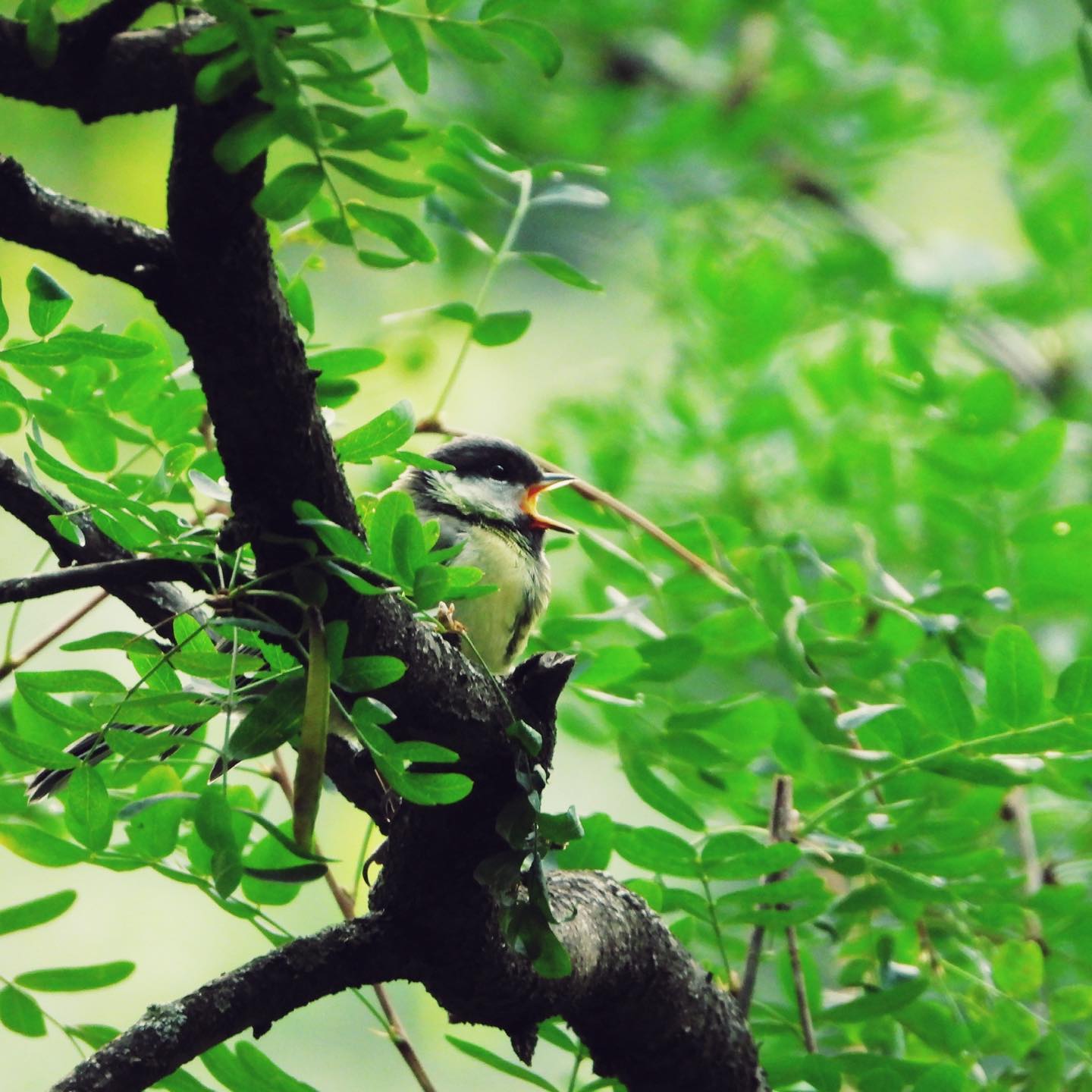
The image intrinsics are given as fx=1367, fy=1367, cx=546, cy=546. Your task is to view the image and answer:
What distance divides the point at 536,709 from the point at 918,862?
0.46 meters

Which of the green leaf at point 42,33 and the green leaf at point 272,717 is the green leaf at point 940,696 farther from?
the green leaf at point 42,33

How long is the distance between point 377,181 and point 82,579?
319 millimetres

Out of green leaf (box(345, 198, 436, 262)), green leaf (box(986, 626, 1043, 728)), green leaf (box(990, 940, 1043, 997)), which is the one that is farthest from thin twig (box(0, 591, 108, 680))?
green leaf (box(990, 940, 1043, 997))

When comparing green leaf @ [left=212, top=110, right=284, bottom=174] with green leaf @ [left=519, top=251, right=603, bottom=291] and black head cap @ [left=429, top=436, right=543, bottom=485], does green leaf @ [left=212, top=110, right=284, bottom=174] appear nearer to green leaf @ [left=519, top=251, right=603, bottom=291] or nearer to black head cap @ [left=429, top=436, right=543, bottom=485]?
green leaf @ [left=519, top=251, right=603, bottom=291]

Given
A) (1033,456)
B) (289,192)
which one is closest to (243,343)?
(289,192)

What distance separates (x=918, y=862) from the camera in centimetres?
121

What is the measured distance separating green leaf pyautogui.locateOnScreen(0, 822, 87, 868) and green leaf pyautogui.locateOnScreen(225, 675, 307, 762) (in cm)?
32

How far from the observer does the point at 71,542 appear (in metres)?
0.99

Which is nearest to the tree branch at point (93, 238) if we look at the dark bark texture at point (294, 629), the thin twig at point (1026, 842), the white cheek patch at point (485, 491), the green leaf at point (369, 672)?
the dark bark texture at point (294, 629)

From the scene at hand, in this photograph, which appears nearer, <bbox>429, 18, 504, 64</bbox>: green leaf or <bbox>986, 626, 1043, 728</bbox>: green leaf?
<bbox>429, 18, 504, 64</bbox>: green leaf

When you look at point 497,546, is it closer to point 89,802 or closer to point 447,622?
point 447,622

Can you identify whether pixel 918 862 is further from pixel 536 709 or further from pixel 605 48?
pixel 605 48

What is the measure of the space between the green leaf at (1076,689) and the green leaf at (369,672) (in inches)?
22.6

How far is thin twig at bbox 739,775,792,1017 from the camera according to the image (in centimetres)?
122
